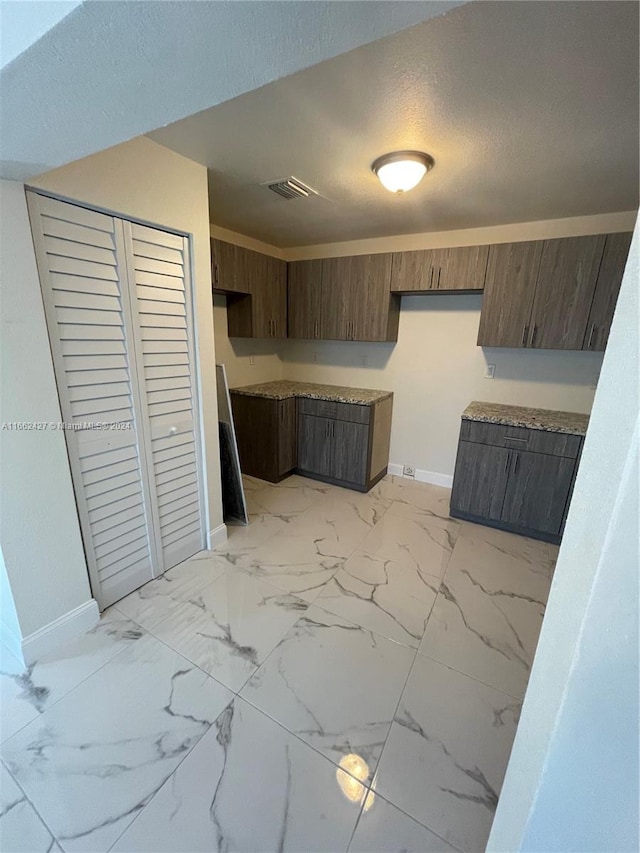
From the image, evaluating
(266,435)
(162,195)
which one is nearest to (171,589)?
(266,435)

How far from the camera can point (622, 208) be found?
2410 millimetres

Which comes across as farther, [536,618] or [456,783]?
[536,618]

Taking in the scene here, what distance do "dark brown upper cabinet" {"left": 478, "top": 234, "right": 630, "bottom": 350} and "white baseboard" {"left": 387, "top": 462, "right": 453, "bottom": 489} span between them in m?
1.43

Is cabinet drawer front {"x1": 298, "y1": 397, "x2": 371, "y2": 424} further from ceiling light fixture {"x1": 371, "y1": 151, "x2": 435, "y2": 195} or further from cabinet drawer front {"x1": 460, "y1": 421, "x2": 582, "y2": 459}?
ceiling light fixture {"x1": 371, "y1": 151, "x2": 435, "y2": 195}

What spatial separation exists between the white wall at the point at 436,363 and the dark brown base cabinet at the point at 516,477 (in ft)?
2.16

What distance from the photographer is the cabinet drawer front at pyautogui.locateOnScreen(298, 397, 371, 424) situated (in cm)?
331

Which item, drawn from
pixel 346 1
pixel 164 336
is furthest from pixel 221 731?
pixel 346 1

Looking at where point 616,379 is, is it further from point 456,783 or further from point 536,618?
point 536,618

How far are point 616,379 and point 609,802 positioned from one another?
0.70 metres

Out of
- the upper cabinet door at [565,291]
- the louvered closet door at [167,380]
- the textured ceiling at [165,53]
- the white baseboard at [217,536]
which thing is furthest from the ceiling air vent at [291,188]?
the white baseboard at [217,536]

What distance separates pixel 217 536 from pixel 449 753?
1.79m

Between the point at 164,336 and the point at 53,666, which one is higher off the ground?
the point at 164,336

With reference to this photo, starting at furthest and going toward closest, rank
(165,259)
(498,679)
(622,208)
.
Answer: (622,208) → (165,259) → (498,679)

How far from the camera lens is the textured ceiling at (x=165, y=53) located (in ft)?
1.76
